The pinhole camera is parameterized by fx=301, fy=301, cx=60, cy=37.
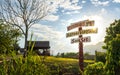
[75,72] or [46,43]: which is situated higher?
[46,43]

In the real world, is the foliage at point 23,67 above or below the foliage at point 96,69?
above

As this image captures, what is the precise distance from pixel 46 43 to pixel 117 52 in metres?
50.8

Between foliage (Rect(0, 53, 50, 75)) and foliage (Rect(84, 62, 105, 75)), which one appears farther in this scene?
foliage (Rect(84, 62, 105, 75))

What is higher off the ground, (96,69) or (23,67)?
(23,67)

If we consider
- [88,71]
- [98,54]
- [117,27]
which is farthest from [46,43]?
[88,71]

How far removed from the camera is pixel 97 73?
14.5 m

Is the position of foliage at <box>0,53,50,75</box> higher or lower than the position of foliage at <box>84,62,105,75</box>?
higher

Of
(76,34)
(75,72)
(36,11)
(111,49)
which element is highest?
(36,11)

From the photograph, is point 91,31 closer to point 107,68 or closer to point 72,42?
point 72,42

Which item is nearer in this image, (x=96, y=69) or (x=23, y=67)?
(x=23, y=67)

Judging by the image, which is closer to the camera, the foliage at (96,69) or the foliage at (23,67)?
the foliage at (23,67)

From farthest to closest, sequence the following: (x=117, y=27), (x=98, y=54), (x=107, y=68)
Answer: (x=117, y=27)
(x=98, y=54)
(x=107, y=68)

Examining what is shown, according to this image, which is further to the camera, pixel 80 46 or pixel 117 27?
pixel 117 27

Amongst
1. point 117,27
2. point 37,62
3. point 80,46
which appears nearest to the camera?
point 37,62
